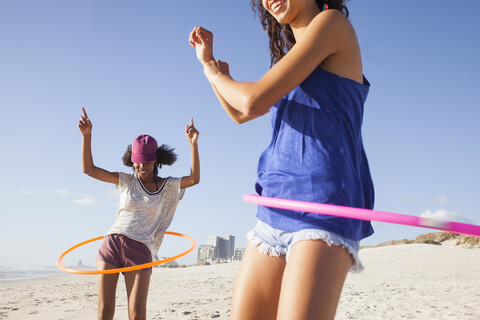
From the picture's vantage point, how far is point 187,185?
5340 mm

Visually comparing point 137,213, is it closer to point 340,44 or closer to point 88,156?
point 88,156

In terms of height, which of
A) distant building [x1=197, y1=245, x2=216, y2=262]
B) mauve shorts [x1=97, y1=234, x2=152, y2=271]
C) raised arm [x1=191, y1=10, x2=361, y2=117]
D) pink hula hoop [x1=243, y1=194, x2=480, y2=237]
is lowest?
distant building [x1=197, y1=245, x2=216, y2=262]

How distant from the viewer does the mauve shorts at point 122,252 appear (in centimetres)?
468

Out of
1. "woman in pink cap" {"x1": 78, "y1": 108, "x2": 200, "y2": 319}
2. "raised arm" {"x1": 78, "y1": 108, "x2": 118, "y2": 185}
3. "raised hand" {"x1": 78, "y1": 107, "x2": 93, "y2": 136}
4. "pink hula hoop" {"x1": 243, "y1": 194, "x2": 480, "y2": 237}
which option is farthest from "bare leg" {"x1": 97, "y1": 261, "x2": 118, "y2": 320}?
"pink hula hoop" {"x1": 243, "y1": 194, "x2": 480, "y2": 237}

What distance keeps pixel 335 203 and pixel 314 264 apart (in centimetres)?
27

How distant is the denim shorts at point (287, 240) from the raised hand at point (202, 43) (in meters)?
0.82

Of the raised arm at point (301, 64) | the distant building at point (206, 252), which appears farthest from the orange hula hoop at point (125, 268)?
the distant building at point (206, 252)

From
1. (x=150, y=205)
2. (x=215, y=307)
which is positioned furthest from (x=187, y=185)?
(x=215, y=307)

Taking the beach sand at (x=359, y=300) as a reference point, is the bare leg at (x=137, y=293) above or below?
above

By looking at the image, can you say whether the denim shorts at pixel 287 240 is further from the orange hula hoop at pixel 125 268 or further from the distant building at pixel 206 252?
the distant building at pixel 206 252

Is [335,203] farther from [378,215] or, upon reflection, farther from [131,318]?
[131,318]

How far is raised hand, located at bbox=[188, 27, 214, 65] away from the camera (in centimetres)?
218

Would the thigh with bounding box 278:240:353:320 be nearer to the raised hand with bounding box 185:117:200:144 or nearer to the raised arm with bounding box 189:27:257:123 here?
the raised arm with bounding box 189:27:257:123

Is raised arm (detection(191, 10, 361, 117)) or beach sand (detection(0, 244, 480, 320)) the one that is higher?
raised arm (detection(191, 10, 361, 117))
